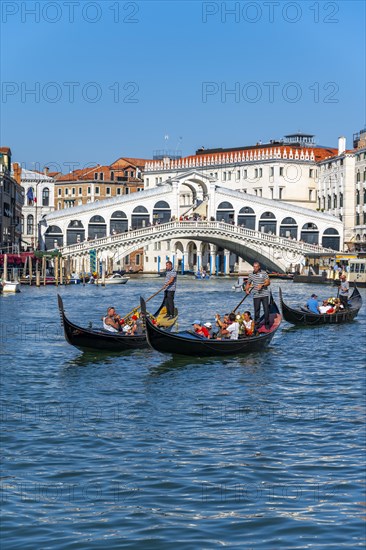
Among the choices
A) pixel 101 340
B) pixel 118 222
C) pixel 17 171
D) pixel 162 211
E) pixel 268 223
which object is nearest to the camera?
pixel 101 340

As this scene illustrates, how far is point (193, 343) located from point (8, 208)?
39.1 meters

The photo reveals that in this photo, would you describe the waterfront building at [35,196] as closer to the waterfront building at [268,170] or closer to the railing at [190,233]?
the waterfront building at [268,170]

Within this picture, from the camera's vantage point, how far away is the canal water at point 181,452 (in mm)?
7184

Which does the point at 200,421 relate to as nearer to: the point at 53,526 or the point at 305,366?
the point at 53,526

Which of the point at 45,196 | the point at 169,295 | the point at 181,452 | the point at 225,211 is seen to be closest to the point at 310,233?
the point at 225,211

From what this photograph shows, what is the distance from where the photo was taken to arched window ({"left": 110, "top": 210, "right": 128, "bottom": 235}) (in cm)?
5356

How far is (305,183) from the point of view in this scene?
60406mm

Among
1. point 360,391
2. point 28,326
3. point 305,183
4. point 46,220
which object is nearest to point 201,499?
point 360,391

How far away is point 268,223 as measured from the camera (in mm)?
54750

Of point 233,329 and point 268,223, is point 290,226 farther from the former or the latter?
point 233,329

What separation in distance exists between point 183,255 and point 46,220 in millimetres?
11409

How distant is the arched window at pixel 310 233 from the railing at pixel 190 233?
365 cm

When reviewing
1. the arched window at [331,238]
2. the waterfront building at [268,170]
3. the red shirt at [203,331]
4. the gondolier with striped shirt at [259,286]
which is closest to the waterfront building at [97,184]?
the waterfront building at [268,170]

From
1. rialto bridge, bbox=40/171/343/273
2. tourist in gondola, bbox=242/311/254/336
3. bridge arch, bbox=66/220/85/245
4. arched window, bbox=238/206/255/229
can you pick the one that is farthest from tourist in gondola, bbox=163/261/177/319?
arched window, bbox=238/206/255/229
